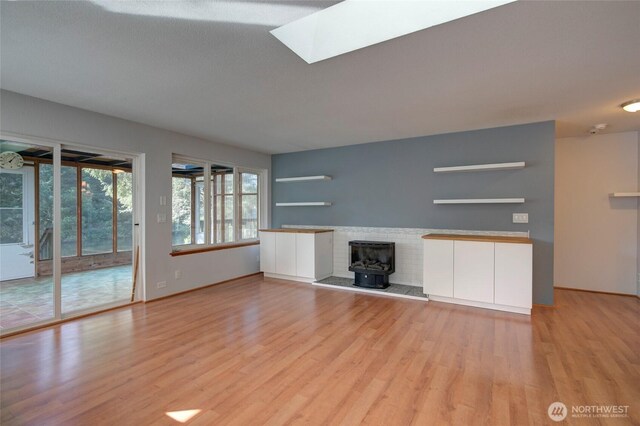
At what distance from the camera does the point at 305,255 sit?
538 cm

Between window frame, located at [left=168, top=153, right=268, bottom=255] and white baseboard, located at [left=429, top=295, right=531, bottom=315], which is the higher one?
window frame, located at [left=168, top=153, right=268, bottom=255]

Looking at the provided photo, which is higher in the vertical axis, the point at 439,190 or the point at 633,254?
the point at 439,190

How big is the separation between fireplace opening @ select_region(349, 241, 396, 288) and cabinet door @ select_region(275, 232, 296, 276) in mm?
1094

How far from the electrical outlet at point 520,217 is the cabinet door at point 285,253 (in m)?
3.49

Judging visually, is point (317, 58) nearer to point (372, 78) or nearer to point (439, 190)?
point (372, 78)

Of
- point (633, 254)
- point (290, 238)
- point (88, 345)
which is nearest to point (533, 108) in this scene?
point (633, 254)

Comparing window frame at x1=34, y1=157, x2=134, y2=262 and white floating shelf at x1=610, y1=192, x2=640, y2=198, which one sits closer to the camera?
window frame at x1=34, y1=157, x2=134, y2=262

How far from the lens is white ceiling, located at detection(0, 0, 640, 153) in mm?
1849

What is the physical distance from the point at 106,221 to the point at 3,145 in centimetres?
132

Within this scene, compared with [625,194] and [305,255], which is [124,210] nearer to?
[305,255]

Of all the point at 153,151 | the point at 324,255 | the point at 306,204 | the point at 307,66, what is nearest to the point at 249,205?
the point at 306,204

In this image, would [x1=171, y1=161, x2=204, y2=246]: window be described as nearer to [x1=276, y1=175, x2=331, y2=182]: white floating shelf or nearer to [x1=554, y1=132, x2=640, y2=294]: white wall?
[x1=276, y1=175, x2=331, y2=182]: white floating shelf

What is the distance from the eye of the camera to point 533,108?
3521 millimetres

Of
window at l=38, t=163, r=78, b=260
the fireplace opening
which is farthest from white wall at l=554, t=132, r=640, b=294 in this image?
window at l=38, t=163, r=78, b=260
